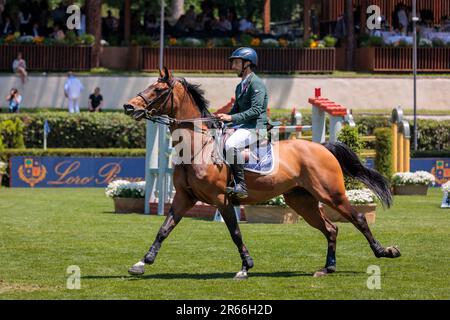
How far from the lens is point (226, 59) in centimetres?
4288

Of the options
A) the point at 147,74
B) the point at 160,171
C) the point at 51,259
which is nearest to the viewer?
the point at 51,259

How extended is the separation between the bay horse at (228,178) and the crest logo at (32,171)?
19.8m

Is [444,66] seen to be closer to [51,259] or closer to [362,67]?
[362,67]

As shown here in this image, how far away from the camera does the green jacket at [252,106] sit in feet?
44.5

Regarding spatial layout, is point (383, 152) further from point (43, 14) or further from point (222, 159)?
point (43, 14)

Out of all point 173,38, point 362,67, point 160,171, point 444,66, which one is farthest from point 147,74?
point 160,171

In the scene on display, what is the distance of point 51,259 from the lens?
49.0 ft

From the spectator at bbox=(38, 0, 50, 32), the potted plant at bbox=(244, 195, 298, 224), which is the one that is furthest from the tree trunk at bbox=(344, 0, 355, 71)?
the potted plant at bbox=(244, 195, 298, 224)

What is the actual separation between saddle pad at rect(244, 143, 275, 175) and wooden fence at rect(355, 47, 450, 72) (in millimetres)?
30353

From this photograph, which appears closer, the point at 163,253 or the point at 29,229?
the point at 163,253

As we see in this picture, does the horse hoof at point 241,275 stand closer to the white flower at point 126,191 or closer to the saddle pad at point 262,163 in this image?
the saddle pad at point 262,163

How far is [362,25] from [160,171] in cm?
2418

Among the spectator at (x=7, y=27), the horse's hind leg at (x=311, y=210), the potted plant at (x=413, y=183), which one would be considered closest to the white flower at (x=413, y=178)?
the potted plant at (x=413, y=183)

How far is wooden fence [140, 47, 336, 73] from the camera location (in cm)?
4247
